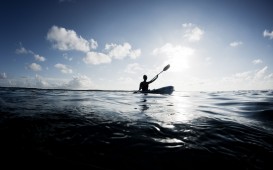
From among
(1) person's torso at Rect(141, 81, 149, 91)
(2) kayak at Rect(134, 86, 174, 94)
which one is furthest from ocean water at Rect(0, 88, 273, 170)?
(1) person's torso at Rect(141, 81, 149, 91)

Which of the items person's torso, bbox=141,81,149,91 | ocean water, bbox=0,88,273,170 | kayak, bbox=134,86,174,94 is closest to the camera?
ocean water, bbox=0,88,273,170

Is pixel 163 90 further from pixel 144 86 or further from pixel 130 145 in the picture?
pixel 130 145

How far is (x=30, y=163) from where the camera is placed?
157cm

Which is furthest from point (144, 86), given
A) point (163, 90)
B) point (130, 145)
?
point (130, 145)

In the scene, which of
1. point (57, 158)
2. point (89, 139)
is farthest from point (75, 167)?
point (89, 139)

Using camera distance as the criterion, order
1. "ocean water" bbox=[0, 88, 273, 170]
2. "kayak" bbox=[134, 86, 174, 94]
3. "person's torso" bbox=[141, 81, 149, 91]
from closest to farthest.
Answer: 1. "ocean water" bbox=[0, 88, 273, 170]
2. "kayak" bbox=[134, 86, 174, 94]
3. "person's torso" bbox=[141, 81, 149, 91]

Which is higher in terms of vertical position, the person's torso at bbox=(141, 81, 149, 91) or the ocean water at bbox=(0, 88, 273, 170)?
the person's torso at bbox=(141, 81, 149, 91)

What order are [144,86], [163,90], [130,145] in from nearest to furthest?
[130,145]
[163,90]
[144,86]

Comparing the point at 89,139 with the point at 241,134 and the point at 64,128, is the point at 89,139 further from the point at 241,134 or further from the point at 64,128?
the point at 241,134

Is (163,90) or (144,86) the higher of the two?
Answer: (144,86)

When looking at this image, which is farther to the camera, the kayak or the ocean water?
the kayak

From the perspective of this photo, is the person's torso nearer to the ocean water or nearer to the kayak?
the kayak

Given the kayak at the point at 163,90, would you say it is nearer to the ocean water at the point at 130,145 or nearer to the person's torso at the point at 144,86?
the person's torso at the point at 144,86

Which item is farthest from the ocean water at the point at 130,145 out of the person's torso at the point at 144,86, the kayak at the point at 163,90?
the person's torso at the point at 144,86
